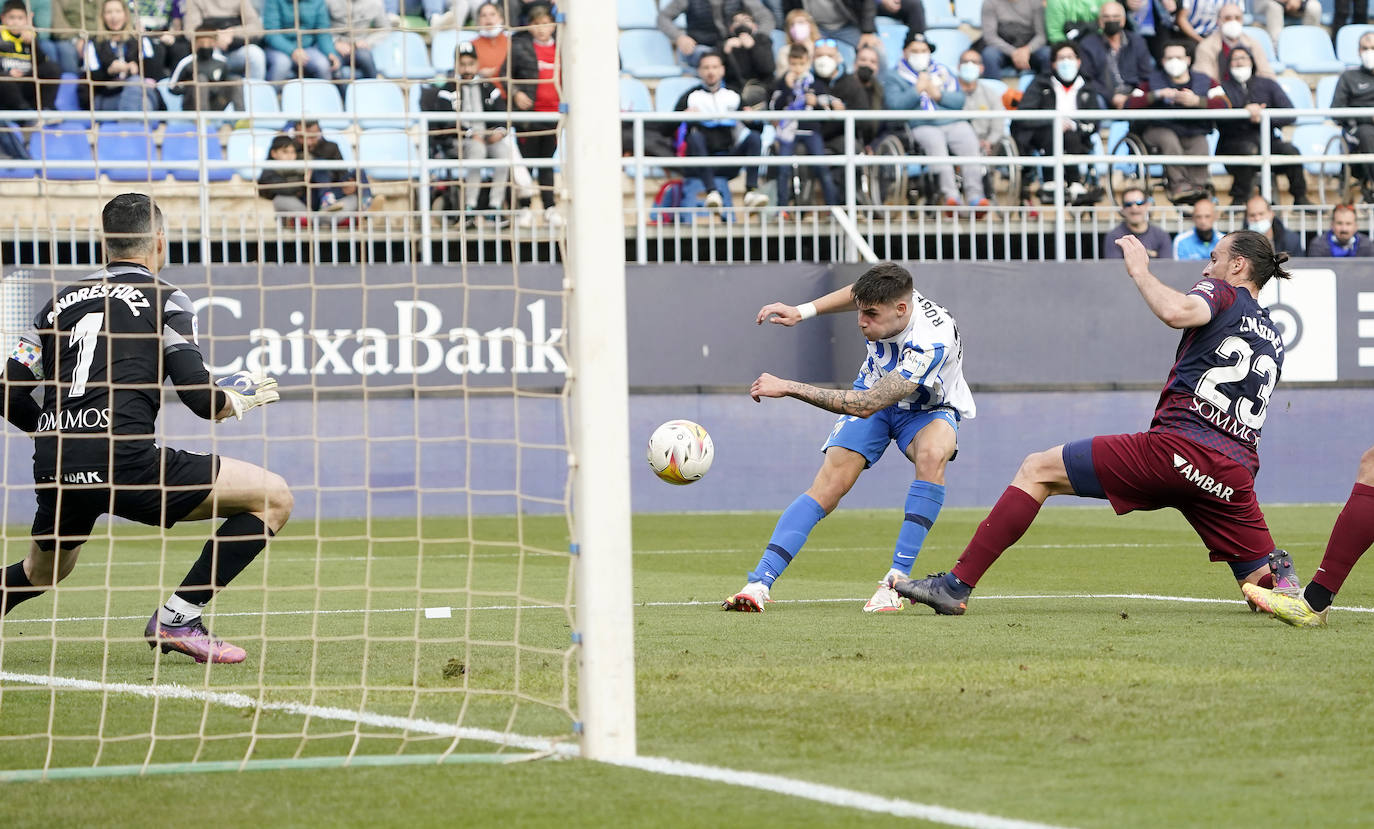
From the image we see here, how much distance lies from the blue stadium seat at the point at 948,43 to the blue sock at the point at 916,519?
38.9ft

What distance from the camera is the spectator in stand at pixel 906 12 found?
1888cm

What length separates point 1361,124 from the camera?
16.8m

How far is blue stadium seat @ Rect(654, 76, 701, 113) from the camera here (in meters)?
17.9

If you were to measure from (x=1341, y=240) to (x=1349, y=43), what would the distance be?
4.58 metres

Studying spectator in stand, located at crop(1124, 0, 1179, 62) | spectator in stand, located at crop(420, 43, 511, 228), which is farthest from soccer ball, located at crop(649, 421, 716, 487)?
spectator in stand, located at crop(1124, 0, 1179, 62)

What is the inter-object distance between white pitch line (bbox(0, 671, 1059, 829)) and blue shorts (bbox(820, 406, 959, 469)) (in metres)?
3.54

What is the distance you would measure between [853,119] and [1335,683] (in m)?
11.2

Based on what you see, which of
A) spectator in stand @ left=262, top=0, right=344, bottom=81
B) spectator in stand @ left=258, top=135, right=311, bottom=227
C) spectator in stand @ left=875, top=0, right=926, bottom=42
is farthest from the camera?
spectator in stand @ left=875, top=0, right=926, bottom=42

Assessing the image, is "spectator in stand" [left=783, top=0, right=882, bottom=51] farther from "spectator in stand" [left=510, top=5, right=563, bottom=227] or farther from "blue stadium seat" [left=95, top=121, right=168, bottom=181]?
"blue stadium seat" [left=95, top=121, right=168, bottom=181]

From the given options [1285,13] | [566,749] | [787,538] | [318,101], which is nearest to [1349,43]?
[1285,13]

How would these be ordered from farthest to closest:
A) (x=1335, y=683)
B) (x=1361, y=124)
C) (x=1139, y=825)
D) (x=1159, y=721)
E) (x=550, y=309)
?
(x=1361, y=124) < (x=550, y=309) < (x=1335, y=683) < (x=1159, y=721) < (x=1139, y=825)

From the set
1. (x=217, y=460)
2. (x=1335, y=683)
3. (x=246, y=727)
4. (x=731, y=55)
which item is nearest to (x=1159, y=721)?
(x=1335, y=683)

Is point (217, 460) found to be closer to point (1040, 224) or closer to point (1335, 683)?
point (1335, 683)

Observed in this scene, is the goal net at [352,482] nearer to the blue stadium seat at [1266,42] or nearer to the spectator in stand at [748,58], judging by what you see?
the spectator in stand at [748,58]
